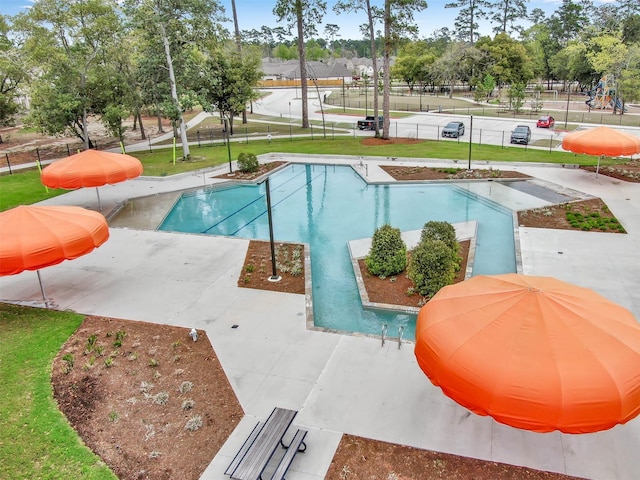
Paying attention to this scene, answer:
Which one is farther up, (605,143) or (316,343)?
(605,143)

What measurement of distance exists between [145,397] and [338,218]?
1166 cm

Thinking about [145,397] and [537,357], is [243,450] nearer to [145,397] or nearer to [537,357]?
[145,397]

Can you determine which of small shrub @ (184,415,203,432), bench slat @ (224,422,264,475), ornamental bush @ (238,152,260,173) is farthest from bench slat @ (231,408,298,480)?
ornamental bush @ (238,152,260,173)

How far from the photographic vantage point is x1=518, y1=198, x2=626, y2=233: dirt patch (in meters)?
15.8

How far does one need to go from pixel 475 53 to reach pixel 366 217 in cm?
5498

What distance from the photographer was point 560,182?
2152cm

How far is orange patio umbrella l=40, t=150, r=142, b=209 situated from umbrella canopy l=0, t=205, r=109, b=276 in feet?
17.9

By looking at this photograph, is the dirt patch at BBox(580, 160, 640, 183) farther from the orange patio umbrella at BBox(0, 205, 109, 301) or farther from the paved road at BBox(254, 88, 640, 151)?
the orange patio umbrella at BBox(0, 205, 109, 301)

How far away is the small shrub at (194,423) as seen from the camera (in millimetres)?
7539

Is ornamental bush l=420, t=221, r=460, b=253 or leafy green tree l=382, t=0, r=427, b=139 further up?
leafy green tree l=382, t=0, r=427, b=139

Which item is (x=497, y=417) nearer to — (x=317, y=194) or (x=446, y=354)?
(x=446, y=354)

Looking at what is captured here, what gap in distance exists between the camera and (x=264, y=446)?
6.63 m

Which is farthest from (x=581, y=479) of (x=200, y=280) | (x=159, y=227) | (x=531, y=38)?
(x=531, y=38)

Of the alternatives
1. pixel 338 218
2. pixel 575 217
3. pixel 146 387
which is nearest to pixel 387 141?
pixel 338 218
